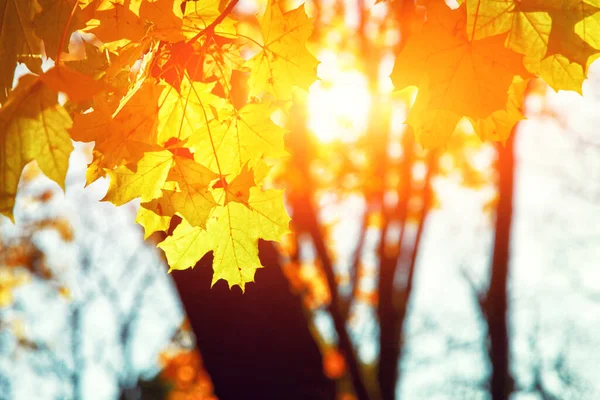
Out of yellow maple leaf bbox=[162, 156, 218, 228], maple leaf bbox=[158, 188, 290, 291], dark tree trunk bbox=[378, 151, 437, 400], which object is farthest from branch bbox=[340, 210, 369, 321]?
yellow maple leaf bbox=[162, 156, 218, 228]

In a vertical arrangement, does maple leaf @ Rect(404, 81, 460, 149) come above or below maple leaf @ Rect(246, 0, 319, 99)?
below

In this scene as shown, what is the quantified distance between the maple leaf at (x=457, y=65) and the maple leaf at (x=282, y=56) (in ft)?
1.14

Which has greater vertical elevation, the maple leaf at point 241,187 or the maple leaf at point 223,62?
the maple leaf at point 223,62

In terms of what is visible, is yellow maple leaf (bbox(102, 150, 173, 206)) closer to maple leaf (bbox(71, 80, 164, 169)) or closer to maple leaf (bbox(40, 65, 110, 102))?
maple leaf (bbox(71, 80, 164, 169))

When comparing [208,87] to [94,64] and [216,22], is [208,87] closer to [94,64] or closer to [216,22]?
[216,22]

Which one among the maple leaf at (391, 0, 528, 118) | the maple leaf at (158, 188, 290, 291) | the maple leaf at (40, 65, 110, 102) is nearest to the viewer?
the maple leaf at (40, 65, 110, 102)

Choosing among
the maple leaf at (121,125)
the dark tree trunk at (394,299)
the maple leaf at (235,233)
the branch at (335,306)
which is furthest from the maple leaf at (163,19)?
the dark tree trunk at (394,299)

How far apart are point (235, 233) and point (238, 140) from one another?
0.87 feet

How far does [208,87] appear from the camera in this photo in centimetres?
135

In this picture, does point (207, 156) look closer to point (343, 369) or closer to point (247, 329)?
point (247, 329)

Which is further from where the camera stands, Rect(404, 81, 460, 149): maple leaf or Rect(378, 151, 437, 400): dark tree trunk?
Rect(378, 151, 437, 400): dark tree trunk

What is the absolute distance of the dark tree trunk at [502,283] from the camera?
4820 mm

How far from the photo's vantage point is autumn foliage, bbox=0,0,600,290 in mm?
1030

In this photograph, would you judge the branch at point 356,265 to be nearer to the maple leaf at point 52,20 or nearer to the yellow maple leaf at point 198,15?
the yellow maple leaf at point 198,15
